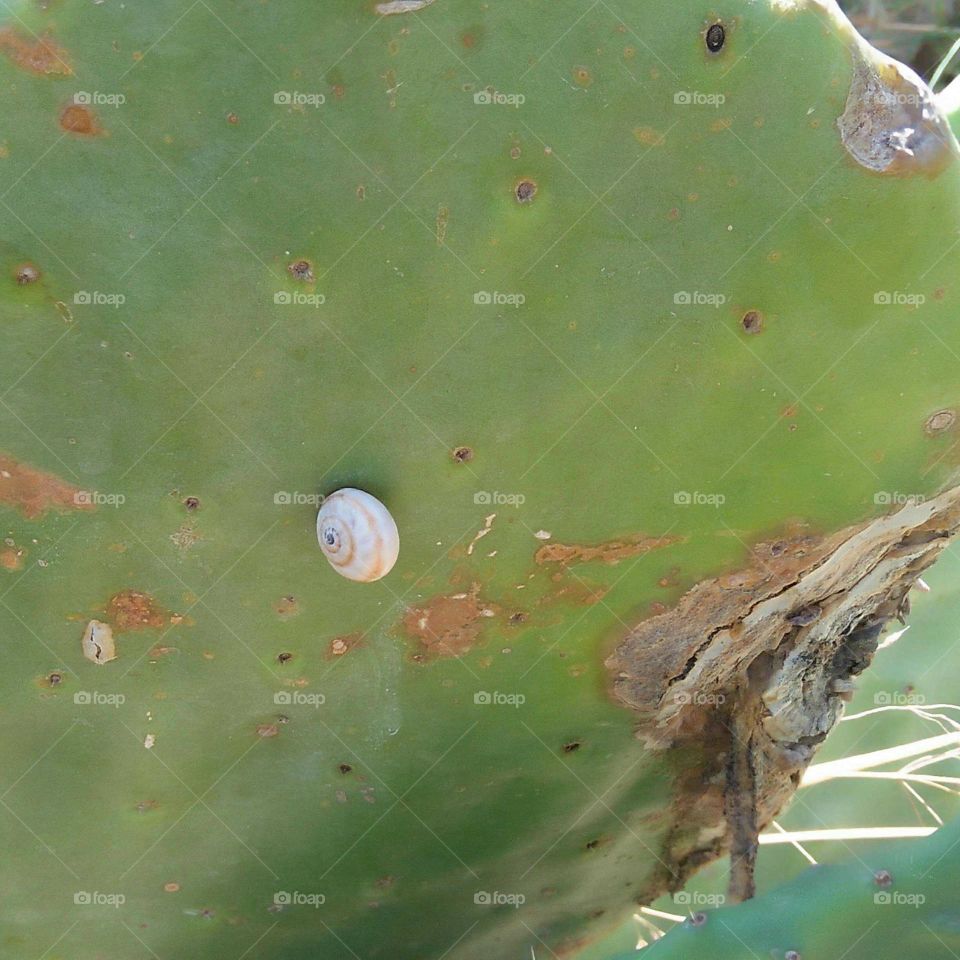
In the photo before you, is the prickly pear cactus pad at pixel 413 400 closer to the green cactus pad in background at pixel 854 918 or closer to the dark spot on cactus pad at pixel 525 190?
the dark spot on cactus pad at pixel 525 190

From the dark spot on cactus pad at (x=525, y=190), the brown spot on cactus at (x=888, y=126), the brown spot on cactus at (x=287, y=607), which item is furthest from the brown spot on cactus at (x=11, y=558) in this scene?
the brown spot on cactus at (x=888, y=126)

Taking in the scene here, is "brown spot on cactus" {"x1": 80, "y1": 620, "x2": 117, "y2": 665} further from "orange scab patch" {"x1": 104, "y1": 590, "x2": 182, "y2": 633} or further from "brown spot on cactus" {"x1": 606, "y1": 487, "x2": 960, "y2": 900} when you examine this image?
"brown spot on cactus" {"x1": 606, "y1": 487, "x2": 960, "y2": 900}

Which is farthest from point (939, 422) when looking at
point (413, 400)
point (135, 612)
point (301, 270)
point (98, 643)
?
point (98, 643)

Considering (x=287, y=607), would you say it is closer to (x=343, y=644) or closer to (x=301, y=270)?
(x=343, y=644)

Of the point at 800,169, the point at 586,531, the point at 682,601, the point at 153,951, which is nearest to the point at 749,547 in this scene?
the point at 682,601

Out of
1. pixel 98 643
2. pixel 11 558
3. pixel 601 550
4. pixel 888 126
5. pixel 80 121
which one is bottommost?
pixel 98 643

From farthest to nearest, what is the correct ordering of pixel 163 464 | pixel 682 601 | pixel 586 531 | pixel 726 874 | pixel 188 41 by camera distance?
pixel 726 874 < pixel 682 601 < pixel 586 531 < pixel 163 464 < pixel 188 41

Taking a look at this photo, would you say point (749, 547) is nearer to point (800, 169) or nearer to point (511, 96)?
point (800, 169)
